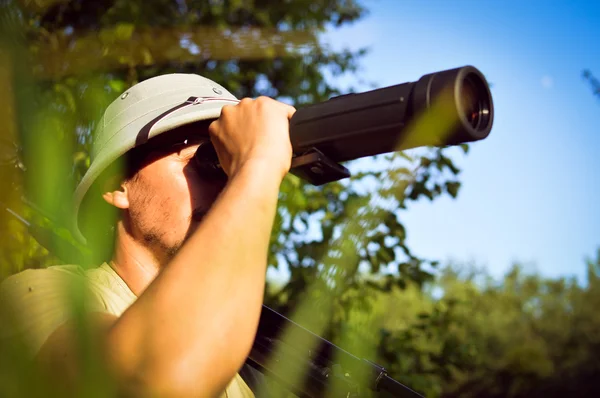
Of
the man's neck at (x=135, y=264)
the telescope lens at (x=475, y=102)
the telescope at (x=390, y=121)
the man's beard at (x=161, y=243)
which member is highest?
the telescope lens at (x=475, y=102)

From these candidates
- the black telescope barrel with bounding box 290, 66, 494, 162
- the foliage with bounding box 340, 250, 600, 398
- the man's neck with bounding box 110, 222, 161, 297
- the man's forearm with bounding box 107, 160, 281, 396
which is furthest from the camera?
the foliage with bounding box 340, 250, 600, 398

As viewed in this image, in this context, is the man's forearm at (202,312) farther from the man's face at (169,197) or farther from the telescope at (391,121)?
the man's face at (169,197)

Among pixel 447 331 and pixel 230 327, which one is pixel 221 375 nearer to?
pixel 230 327

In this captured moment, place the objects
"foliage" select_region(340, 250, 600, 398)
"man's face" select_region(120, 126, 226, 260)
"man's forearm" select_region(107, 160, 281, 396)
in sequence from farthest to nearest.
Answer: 1. "foliage" select_region(340, 250, 600, 398)
2. "man's face" select_region(120, 126, 226, 260)
3. "man's forearm" select_region(107, 160, 281, 396)

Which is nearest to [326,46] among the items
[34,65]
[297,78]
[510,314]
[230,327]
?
[297,78]

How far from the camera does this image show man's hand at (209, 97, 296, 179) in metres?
1.33

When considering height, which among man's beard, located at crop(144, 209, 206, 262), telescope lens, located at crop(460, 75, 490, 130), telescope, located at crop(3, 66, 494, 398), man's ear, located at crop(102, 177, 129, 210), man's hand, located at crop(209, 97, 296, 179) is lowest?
man's beard, located at crop(144, 209, 206, 262)

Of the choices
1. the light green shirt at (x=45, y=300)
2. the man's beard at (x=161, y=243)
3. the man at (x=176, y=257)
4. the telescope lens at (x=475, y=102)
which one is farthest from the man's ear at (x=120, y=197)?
the telescope lens at (x=475, y=102)

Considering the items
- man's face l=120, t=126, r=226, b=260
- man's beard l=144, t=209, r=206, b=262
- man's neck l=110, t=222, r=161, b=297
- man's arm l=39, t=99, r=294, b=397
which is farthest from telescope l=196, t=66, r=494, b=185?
man's neck l=110, t=222, r=161, b=297

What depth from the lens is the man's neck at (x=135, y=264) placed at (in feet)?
6.28

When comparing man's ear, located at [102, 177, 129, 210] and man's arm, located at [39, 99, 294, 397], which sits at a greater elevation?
man's ear, located at [102, 177, 129, 210]

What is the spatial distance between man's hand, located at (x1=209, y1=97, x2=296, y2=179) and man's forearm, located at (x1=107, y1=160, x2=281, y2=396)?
13 centimetres

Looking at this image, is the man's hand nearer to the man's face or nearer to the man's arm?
the man's arm

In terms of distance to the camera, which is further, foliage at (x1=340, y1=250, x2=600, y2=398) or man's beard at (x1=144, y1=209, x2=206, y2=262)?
foliage at (x1=340, y1=250, x2=600, y2=398)
